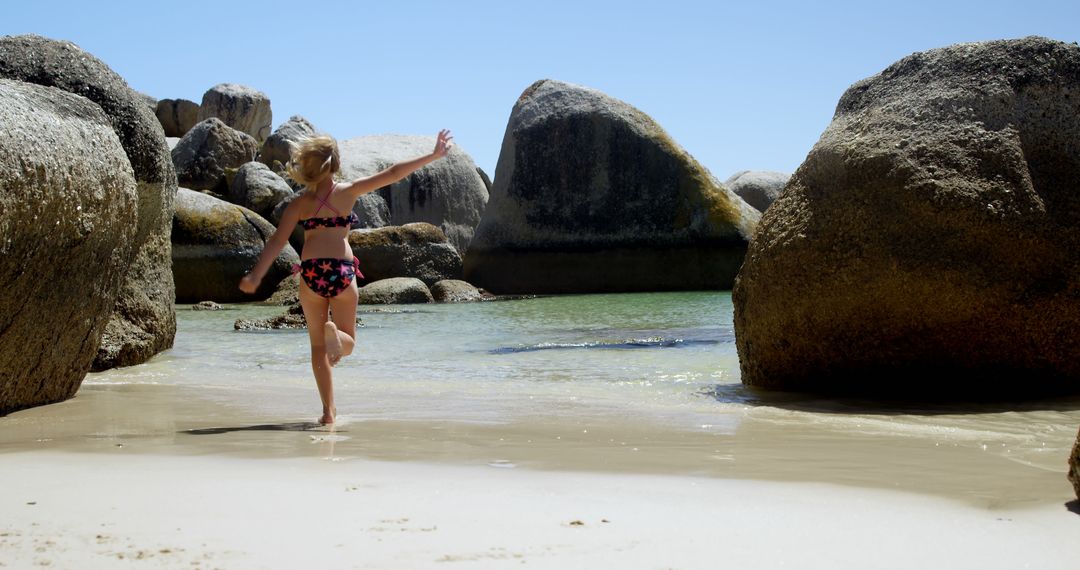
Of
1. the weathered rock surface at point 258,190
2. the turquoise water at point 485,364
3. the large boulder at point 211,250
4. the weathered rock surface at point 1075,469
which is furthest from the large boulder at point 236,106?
the weathered rock surface at point 1075,469

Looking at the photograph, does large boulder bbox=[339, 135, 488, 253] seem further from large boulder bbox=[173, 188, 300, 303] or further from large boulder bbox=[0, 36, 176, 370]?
large boulder bbox=[0, 36, 176, 370]

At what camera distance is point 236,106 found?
3944 cm

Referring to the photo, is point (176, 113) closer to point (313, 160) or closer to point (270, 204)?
point (270, 204)

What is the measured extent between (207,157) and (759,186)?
62.4 ft

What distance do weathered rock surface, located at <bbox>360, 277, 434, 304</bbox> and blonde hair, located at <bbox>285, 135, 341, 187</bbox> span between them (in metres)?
14.4

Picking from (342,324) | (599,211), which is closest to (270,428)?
(342,324)

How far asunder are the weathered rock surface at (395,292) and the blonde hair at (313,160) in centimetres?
1444

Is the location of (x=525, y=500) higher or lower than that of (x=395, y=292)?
lower

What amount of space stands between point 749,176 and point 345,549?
3758cm

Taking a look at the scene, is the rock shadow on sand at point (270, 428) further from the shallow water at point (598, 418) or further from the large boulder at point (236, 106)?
the large boulder at point (236, 106)

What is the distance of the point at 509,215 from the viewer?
24.5 m

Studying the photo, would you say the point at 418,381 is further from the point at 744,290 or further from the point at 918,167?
the point at 918,167

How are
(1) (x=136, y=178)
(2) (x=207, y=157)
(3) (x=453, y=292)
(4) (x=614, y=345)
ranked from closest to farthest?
(1) (x=136, y=178) → (4) (x=614, y=345) → (3) (x=453, y=292) → (2) (x=207, y=157)

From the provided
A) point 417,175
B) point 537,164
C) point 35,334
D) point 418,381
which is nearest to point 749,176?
point 417,175
